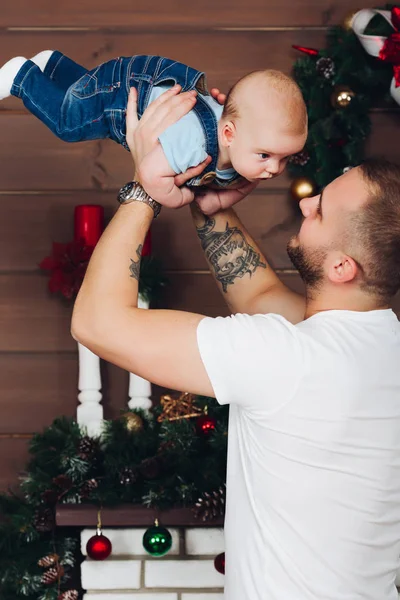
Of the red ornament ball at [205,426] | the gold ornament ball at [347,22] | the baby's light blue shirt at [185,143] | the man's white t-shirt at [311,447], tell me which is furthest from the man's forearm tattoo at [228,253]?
the gold ornament ball at [347,22]

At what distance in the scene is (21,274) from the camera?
258cm

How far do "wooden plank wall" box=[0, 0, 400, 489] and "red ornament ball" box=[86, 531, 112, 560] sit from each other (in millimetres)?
620

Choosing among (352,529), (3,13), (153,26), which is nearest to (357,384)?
(352,529)

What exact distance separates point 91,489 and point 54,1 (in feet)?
4.69

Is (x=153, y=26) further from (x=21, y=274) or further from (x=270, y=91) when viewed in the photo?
(x=270, y=91)

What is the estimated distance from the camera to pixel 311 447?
1320mm

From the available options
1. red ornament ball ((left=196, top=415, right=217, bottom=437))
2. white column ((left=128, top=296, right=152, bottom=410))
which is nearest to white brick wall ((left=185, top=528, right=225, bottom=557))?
red ornament ball ((left=196, top=415, right=217, bottom=437))

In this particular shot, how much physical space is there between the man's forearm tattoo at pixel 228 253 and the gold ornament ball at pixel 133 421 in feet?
2.09

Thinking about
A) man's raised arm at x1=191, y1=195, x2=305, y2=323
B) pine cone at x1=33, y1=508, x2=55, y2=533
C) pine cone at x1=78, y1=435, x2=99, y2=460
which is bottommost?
pine cone at x1=33, y1=508, x2=55, y2=533

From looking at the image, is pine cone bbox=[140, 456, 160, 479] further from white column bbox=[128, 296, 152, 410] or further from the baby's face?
the baby's face

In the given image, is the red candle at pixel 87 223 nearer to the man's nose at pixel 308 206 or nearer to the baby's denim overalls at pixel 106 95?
the baby's denim overalls at pixel 106 95

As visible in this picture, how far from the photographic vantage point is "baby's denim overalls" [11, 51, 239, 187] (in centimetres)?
160

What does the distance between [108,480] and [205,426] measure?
0.27 meters

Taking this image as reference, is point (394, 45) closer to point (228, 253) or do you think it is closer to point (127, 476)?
point (228, 253)
